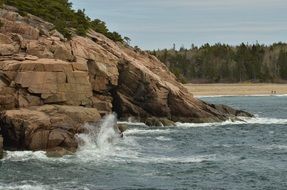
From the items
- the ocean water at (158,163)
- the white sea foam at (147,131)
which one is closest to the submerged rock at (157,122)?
the white sea foam at (147,131)

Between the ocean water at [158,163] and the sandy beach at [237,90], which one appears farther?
the sandy beach at [237,90]

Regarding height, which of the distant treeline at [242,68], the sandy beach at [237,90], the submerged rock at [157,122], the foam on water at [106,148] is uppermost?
the distant treeline at [242,68]

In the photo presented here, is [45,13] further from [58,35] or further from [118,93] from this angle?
[118,93]

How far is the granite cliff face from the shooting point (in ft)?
139

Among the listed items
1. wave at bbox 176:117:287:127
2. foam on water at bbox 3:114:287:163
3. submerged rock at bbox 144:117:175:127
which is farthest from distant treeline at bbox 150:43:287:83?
foam on water at bbox 3:114:287:163

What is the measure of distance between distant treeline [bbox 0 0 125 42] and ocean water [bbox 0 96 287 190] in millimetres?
13977

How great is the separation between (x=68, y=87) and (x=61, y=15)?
20.4 m

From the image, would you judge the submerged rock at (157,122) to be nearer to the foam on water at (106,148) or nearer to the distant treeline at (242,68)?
the foam on water at (106,148)

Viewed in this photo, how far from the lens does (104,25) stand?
258ft

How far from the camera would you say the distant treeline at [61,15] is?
195 feet

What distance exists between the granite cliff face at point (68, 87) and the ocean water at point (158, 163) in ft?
5.78

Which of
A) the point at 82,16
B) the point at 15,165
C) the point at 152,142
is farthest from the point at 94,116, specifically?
the point at 82,16

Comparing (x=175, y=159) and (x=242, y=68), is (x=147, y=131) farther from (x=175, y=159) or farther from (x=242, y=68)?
(x=242, y=68)

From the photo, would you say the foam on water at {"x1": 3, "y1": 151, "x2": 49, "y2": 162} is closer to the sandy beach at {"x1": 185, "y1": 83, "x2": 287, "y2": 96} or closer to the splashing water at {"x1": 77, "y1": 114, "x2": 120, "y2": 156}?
the splashing water at {"x1": 77, "y1": 114, "x2": 120, "y2": 156}
